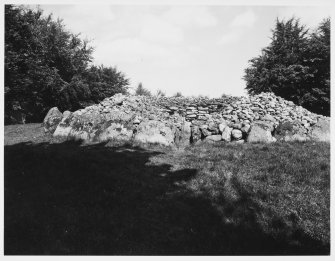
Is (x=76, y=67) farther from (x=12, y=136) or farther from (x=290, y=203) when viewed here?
(x=290, y=203)

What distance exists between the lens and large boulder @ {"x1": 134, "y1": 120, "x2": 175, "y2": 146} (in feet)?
40.8

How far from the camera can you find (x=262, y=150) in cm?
1116

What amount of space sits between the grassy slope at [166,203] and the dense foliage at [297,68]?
753 inches

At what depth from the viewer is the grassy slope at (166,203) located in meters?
5.52

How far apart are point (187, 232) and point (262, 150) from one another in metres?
6.49

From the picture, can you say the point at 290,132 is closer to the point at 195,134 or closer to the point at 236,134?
the point at 236,134

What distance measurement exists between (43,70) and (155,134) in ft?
68.8

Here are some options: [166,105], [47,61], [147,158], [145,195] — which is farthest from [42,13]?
[145,195]

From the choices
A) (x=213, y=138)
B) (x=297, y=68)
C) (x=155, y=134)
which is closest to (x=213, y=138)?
(x=213, y=138)

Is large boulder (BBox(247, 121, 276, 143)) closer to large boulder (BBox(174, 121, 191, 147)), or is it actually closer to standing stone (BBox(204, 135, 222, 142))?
standing stone (BBox(204, 135, 222, 142))

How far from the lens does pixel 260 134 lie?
42.6 feet

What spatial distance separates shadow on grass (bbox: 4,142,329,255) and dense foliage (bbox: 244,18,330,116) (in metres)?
22.9

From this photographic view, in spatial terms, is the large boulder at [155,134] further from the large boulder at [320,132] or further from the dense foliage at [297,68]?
the dense foliage at [297,68]

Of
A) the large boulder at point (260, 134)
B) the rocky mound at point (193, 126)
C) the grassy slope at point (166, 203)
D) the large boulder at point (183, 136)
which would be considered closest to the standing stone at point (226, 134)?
the rocky mound at point (193, 126)
